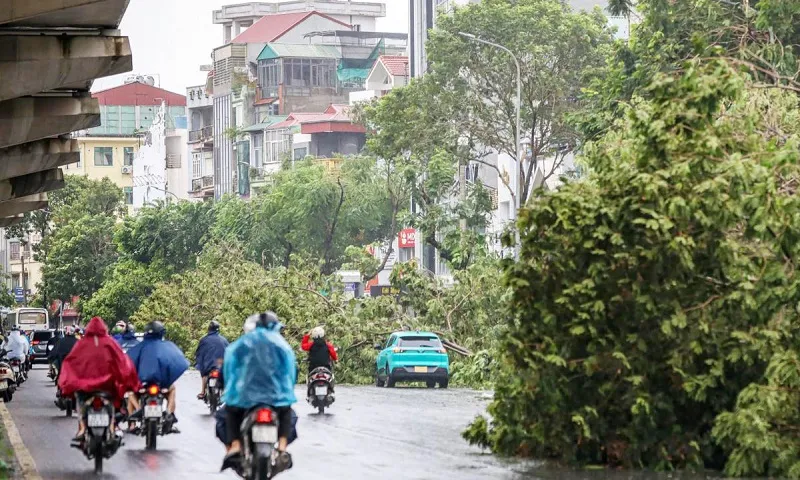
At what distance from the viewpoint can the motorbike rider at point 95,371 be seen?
1869 centimetres

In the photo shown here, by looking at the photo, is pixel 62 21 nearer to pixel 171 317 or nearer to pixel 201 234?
pixel 171 317

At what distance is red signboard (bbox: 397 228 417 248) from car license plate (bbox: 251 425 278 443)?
88.7 meters

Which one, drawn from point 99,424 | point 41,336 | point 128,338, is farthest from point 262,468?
point 41,336

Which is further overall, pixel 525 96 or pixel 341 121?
pixel 341 121

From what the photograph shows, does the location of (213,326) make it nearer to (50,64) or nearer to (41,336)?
(50,64)

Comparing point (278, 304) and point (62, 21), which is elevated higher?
point (62, 21)

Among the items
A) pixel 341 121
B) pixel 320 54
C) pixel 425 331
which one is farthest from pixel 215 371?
pixel 320 54

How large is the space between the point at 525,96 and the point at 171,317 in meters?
17.1

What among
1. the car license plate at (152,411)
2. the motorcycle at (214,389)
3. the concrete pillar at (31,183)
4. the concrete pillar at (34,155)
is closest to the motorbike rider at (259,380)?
the car license plate at (152,411)

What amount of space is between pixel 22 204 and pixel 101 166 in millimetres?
130114

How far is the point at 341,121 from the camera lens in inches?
4899

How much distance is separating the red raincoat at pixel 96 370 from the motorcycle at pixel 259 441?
15.4 ft

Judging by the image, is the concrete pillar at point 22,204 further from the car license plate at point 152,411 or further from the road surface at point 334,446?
the car license plate at point 152,411

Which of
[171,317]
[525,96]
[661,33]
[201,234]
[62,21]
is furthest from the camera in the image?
[201,234]
